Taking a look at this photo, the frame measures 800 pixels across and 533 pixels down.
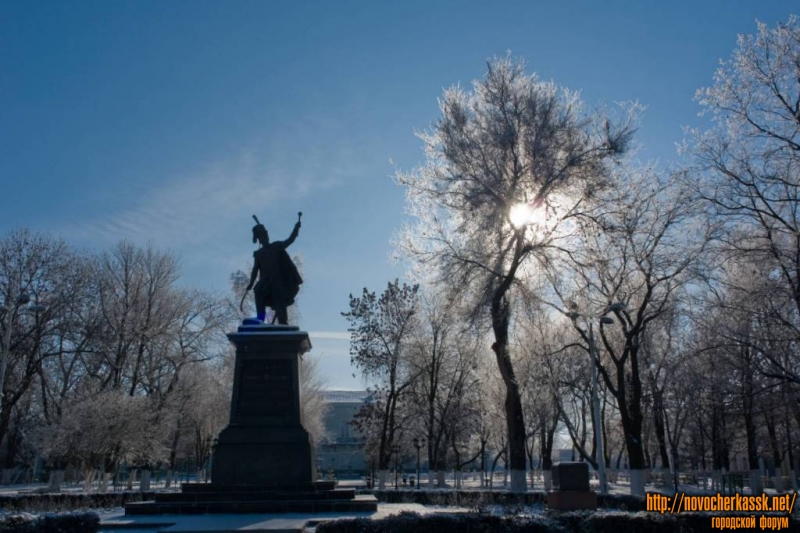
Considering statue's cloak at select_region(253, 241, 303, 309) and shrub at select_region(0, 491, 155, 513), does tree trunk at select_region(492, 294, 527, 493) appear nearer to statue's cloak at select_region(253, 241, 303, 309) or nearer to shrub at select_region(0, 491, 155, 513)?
statue's cloak at select_region(253, 241, 303, 309)

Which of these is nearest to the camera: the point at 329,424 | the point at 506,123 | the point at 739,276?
the point at 506,123

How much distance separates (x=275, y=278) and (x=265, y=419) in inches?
170

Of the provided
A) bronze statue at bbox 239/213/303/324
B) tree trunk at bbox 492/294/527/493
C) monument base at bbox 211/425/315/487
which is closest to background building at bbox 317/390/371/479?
tree trunk at bbox 492/294/527/493

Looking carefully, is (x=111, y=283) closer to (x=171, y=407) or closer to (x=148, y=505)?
(x=171, y=407)

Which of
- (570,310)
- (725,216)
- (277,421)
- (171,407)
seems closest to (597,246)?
(570,310)

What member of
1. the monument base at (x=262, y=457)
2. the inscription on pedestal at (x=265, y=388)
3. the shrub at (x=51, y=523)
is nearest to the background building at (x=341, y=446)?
the inscription on pedestal at (x=265, y=388)

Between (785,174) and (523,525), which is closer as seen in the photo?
(523,525)

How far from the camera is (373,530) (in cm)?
974

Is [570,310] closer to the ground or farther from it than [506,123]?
closer to the ground

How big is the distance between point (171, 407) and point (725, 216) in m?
30.0

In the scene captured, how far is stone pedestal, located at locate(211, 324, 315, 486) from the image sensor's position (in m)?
14.7

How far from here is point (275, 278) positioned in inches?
704

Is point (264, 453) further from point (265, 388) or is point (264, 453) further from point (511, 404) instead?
point (511, 404)

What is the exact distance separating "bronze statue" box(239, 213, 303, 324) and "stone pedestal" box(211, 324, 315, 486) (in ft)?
Result: 5.22
